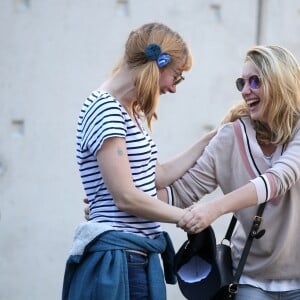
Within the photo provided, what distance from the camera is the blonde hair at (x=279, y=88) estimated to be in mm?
3707

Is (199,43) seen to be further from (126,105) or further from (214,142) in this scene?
(126,105)

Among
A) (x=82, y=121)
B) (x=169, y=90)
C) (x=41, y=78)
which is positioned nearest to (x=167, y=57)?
(x=169, y=90)

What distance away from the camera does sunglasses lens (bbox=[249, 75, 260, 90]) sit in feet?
12.3

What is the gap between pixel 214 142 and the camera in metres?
3.90

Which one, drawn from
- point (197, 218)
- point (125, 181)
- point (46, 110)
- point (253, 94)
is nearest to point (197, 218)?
point (197, 218)

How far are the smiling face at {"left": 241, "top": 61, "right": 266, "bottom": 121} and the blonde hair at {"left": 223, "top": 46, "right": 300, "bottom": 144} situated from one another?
2 centimetres

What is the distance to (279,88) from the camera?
3.71m

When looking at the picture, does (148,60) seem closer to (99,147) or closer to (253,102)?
(99,147)

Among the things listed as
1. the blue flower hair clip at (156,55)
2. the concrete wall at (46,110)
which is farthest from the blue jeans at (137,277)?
the concrete wall at (46,110)

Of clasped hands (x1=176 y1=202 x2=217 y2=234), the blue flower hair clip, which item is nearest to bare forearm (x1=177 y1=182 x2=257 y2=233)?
clasped hands (x1=176 y1=202 x2=217 y2=234)

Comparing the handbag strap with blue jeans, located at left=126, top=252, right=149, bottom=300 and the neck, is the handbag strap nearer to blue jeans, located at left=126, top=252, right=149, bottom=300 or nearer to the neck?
blue jeans, located at left=126, top=252, right=149, bottom=300

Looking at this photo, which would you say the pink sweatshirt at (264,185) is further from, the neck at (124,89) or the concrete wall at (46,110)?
the concrete wall at (46,110)

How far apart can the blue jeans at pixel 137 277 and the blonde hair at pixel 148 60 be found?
513 mm

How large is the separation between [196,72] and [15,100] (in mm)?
1186
